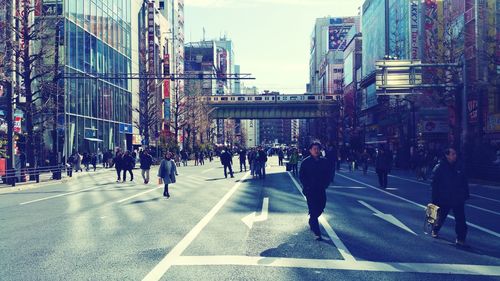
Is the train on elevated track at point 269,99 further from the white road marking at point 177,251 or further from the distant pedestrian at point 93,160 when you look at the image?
the white road marking at point 177,251

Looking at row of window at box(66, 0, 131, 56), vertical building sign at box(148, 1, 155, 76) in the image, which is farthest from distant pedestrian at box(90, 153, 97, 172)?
vertical building sign at box(148, 1, 155, 76)

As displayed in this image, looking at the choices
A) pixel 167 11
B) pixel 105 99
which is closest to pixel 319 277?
pixel 105 99

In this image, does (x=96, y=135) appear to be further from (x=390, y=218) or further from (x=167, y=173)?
(x=390, y=218)

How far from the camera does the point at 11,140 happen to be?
24578 mm

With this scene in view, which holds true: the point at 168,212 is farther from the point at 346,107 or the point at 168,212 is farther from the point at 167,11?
the point at 167,11

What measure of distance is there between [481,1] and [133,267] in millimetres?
32567

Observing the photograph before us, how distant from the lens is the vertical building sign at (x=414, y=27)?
46000 millimetres

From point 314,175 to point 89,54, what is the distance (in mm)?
39049

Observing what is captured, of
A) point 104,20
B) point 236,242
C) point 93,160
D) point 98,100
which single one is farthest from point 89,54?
point 236,242

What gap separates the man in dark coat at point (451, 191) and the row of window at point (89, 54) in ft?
Answer: 116

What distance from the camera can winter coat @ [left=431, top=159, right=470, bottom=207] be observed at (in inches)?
334

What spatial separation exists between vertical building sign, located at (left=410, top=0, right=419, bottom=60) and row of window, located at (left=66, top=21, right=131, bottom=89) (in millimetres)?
28836

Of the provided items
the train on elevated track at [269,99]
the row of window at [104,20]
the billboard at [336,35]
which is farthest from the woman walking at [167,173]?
the billboard at [336,35]

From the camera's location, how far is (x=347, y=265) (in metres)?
6.82
